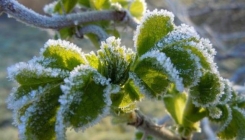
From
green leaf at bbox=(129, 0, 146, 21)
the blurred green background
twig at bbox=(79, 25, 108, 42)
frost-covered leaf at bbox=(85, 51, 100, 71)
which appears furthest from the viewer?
the blurred green background

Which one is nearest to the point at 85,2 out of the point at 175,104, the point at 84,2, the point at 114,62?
the point at 84,2

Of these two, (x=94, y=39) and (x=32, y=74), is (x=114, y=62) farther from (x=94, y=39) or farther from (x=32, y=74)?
(x=94, y=39)

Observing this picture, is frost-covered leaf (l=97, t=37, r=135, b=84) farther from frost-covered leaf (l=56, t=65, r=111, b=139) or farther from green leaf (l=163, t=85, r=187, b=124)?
green leaf (l=163, t=85, r=187, b=124)

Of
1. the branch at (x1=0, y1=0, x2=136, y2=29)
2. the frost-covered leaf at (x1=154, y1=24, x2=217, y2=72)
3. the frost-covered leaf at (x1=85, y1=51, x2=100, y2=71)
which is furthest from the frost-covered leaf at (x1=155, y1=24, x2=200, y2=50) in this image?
the branch at (x1=0, y1=0, x2=136, y2=29)

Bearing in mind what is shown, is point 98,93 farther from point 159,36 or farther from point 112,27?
point 112,27

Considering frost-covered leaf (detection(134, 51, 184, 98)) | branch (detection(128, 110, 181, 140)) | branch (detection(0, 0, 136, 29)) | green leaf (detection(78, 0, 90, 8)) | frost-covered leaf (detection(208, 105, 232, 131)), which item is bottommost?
frost-covered leaf (detection(208, 105, 232, 131))
